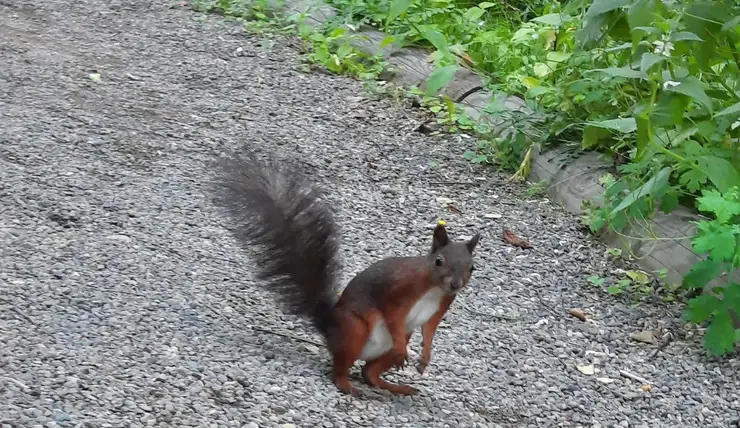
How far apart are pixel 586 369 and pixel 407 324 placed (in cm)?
86

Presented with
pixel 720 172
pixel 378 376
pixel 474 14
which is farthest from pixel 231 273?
pixel 474 14

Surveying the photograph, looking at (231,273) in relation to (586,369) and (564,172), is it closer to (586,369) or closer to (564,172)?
(586,369)

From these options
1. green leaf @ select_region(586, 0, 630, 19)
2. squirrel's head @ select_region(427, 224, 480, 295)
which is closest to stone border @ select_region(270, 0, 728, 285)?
green leaf @ select_region(586, 0, 630, 19)

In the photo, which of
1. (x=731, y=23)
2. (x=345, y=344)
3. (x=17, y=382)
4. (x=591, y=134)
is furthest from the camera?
(x=591, y=134)

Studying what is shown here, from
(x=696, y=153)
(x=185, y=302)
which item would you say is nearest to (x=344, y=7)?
(x=696, y=153)

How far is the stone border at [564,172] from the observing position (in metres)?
3.94

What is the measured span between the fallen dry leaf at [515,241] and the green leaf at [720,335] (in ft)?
3.12

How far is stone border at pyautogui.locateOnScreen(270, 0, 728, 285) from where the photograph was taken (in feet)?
12.9

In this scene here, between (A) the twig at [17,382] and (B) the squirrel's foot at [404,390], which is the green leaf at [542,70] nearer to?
(B) the squirrel's foot at [404,390]

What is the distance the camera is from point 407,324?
2816 millimetres

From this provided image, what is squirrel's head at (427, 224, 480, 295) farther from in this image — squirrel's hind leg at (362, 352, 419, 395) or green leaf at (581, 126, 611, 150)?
green leaf at (581, 126, 611, 150)

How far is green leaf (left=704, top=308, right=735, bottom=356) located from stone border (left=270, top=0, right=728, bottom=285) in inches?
12.4

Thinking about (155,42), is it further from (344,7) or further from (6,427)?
(6,427)

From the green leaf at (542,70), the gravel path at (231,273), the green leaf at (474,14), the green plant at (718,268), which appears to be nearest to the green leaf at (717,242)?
the green plant at (718,268)
